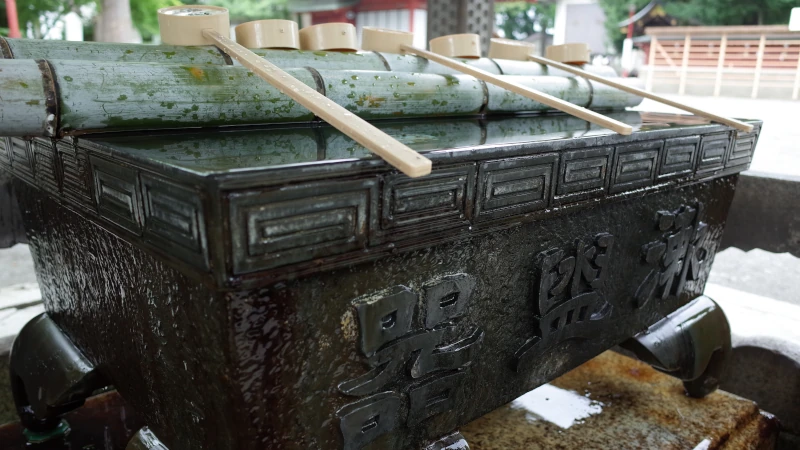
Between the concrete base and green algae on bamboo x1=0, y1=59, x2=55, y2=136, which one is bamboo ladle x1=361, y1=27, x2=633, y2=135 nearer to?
green algae on bamboo x1=0, y1=59, x2=55, y2=136

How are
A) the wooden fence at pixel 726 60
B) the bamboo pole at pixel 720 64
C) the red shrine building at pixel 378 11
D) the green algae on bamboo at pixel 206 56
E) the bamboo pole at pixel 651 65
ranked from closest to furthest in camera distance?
the green algae on bamboo at pixel 206 56
the wooden fence at pixel 726 60
the bamboo pole at pixel 720 64
the bamboo pole at pixel 651 65
the red shrine building at pixel 378 11

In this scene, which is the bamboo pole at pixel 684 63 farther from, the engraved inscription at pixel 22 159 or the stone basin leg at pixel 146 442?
the stone basin leg at pixel 146 442

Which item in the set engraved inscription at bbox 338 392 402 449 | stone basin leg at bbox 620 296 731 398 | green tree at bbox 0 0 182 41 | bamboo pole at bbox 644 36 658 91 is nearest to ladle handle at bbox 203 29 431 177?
engraved inscription at bbox 338 392 402 449

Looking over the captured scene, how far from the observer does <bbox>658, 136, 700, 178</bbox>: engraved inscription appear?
1.51 metres

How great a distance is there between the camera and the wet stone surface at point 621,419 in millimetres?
1820

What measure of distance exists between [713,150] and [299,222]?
1448 mm

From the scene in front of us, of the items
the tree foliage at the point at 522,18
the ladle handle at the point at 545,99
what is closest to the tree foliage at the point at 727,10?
the tree foliage at the point at 522,18

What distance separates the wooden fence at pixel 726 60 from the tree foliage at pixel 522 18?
359 inches

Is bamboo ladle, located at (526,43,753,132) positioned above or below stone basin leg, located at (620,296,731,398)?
above

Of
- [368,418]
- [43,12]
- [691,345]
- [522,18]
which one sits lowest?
[691,345]

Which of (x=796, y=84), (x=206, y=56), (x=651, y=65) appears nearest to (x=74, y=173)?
(x=206, y=56)

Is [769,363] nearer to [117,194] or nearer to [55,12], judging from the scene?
[117,194]

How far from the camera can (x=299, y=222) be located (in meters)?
0.80

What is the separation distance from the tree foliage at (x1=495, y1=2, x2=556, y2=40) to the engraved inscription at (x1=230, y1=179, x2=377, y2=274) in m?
16.8
